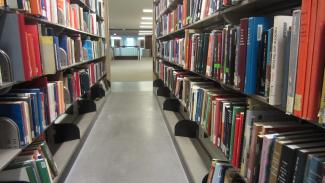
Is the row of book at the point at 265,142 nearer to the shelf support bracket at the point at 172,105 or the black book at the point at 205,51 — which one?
the black book at the point at 205,51

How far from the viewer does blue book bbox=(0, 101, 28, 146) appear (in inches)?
53.9

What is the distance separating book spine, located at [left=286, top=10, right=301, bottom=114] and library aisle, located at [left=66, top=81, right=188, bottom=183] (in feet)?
4.49

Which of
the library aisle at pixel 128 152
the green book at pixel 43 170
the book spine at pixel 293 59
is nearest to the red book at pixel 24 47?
the green book at pixel 43 170

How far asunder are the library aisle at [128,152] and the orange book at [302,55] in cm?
140

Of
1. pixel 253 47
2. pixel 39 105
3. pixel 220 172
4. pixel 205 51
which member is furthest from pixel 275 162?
pixel 39 105

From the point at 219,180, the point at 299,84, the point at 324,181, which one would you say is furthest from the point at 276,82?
the point at 219,180

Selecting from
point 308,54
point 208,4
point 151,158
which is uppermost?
point 208,4

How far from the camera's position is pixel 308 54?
68 centimetres

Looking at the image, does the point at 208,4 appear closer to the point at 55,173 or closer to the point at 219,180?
the point at 219,180

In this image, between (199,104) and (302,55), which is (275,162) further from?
(199,104)

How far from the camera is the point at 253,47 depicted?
98cm

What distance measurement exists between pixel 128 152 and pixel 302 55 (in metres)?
2.02

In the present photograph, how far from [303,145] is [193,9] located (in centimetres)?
162

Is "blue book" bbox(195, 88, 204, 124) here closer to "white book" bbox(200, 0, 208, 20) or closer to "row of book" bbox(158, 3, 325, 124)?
"row of book" bbox(158, 3, 325, 124)
